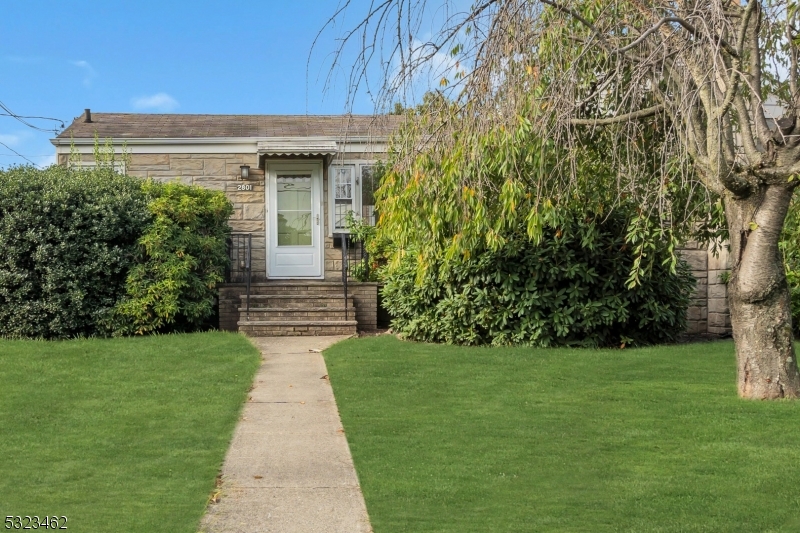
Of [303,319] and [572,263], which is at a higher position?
[572,263]

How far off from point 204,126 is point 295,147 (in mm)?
2664

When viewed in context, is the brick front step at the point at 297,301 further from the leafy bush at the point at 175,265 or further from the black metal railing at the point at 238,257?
the black metal railing at the point at 238,257

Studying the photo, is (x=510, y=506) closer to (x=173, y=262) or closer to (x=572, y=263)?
(x=572, y=263)

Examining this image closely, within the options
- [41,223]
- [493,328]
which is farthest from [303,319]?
[41,223]

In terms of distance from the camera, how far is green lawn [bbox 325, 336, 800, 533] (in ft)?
15.8

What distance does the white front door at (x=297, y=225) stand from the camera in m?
15.3

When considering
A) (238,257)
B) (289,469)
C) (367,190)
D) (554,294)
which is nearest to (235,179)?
(238,257)

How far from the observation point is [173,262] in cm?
1239

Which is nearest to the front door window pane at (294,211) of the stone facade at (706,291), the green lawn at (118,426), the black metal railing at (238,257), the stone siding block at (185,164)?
the black metal railing at (238,257)

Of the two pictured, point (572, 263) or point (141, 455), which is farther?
point (572, 263)

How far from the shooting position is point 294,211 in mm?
15383

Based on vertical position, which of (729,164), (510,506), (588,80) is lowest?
(510,506)

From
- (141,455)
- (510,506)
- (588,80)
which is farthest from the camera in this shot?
(588,80)

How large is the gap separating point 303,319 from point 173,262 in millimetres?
2168
